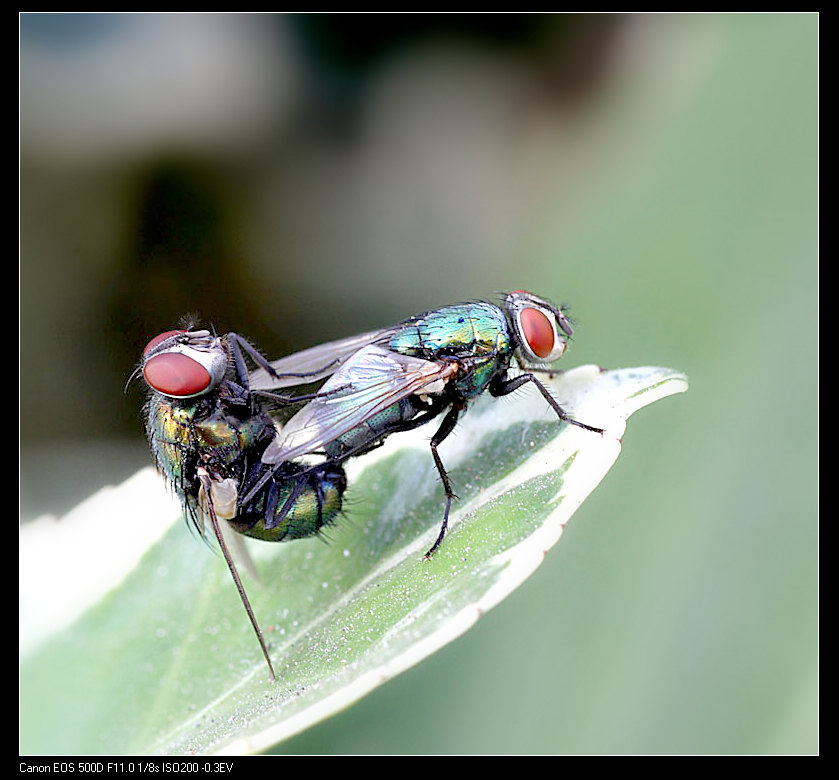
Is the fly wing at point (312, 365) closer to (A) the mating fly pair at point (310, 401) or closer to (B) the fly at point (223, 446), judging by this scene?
(A) the mating fly pair at point (310, 401)

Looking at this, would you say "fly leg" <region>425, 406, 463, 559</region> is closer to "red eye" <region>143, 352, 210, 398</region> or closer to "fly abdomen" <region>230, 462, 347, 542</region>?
"fly abdomen" <region>230, 462, 347, 542</region>

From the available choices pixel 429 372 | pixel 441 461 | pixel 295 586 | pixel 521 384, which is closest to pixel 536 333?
pixel 521 384

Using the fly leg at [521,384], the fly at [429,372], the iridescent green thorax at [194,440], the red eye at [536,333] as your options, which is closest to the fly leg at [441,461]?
the fly at [429,372]

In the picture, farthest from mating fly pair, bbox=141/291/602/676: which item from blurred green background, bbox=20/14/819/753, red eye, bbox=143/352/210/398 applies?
blurred green background, bbox=20/14/819/753

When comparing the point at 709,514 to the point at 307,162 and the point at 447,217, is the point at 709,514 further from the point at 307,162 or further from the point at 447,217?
the point at 307,162

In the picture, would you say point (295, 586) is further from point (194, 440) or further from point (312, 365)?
point (312, 365)
